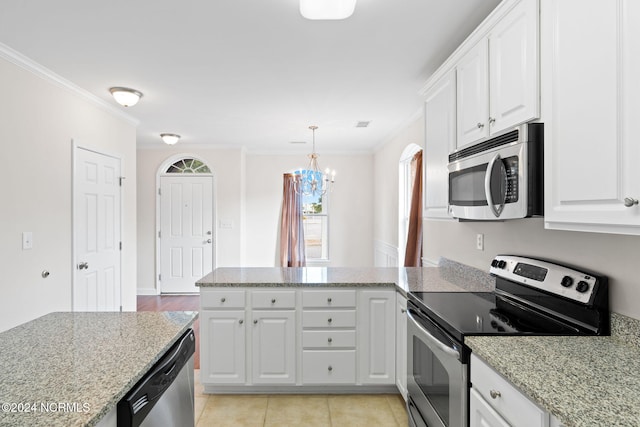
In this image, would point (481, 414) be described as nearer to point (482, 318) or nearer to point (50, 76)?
point (482, 318)

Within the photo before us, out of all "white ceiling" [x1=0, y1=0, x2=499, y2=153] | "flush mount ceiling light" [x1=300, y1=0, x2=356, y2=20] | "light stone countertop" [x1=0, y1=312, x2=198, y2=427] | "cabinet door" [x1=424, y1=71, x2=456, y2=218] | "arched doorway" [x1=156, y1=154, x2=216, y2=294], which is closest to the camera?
"light stone countertop" [x1=0, y1=312, x2=198, y2=427]

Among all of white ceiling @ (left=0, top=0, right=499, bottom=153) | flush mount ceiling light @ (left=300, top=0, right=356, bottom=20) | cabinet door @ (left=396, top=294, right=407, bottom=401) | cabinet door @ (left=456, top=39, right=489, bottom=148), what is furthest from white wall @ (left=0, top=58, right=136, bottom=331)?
cabinet door @ (left=456, top=39, right=489, bottom=148)

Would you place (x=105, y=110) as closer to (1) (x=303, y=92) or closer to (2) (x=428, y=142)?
(1) (x=303, y=92)

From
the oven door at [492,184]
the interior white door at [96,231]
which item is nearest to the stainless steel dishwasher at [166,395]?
the oven door at [492,184]

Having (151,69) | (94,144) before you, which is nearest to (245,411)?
(151,69)

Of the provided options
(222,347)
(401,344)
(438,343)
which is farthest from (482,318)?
(222,347)

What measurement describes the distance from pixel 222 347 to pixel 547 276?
2.08 meters

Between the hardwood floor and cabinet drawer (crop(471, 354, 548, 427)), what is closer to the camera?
cabinet drawer (crop(471, 354, 548, 427))

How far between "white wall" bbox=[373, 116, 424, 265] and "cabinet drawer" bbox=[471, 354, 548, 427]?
2874 millimetres

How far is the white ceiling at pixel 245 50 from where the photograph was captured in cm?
193

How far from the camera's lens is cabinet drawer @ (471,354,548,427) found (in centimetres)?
100

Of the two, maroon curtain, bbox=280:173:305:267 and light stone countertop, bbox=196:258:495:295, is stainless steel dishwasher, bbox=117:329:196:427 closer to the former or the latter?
light stone countertop, bbox=196:258:495:295

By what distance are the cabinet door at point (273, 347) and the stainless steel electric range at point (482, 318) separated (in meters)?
0.86

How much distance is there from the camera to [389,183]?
519 centimetres
